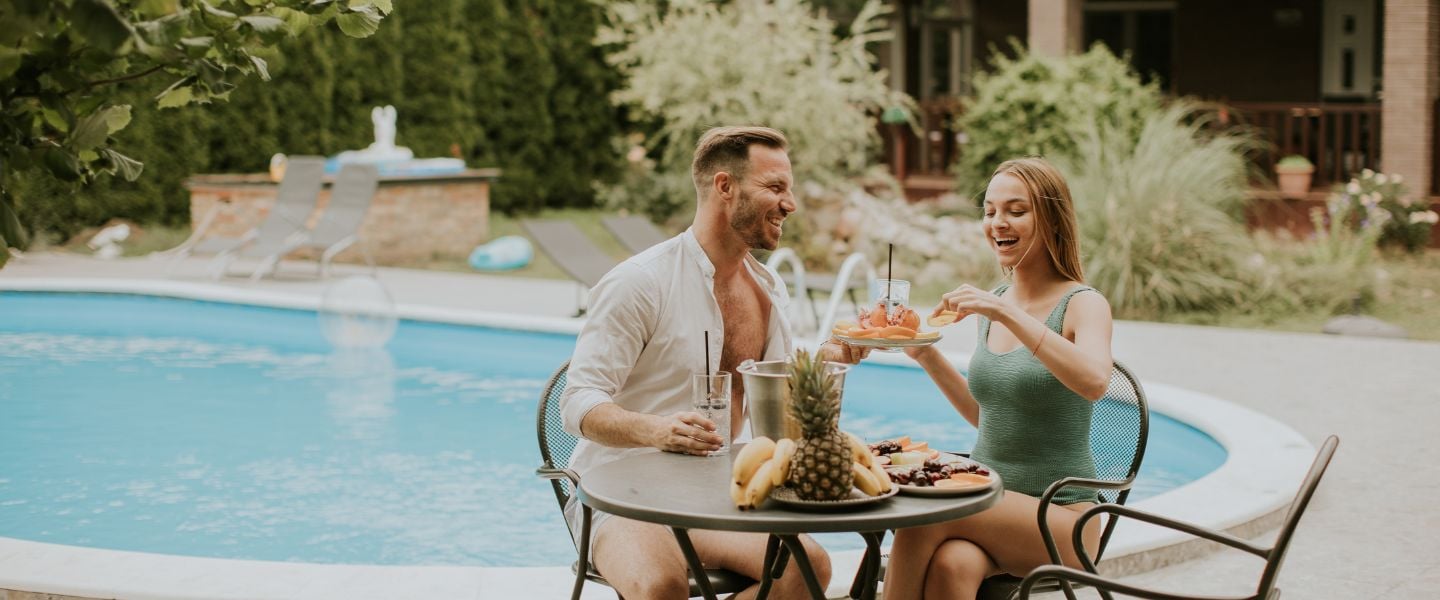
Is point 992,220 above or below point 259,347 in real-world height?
above

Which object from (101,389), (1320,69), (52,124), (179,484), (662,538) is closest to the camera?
(52,124)

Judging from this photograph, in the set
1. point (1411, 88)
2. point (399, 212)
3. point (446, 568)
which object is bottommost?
point (446, 568)

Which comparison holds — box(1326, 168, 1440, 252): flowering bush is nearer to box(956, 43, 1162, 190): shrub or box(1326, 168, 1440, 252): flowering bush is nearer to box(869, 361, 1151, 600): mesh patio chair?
box(956, 43, 1162, 190): shrub

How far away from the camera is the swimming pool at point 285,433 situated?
5.95m

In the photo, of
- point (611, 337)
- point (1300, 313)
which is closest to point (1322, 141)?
point (1300, 313)

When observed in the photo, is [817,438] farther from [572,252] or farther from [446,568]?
[572,252]

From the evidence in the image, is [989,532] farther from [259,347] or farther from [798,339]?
[259,347]

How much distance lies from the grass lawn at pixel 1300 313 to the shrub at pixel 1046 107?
236 cm

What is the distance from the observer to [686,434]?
2984mm

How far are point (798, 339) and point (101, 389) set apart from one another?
4292 millimetres

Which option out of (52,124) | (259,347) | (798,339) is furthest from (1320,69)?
(52,124)

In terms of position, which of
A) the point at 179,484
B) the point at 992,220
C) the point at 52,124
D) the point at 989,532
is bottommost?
the point at 179,484

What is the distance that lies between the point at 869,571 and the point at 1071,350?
679 mm

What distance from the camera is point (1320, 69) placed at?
17750 mm
